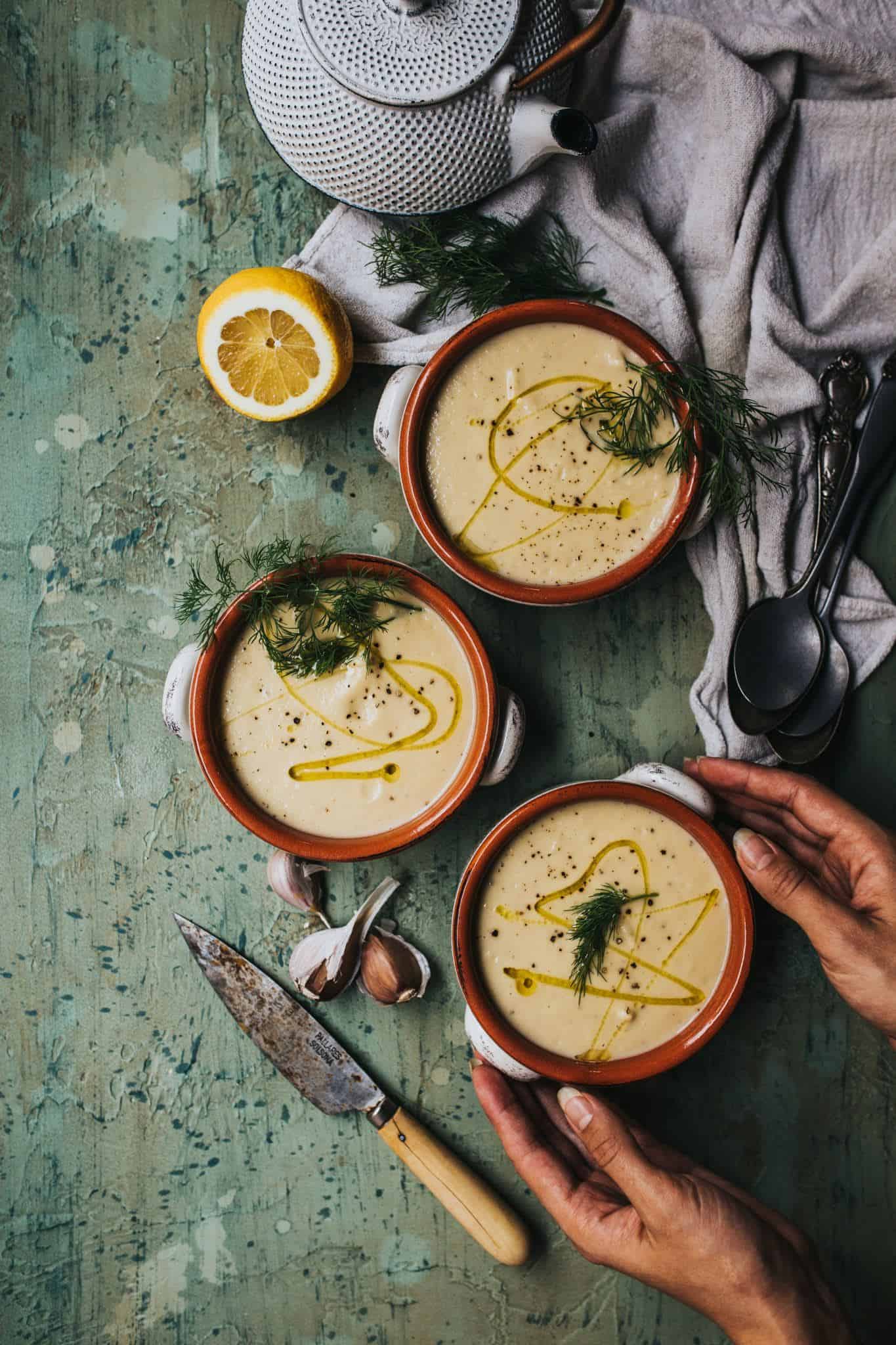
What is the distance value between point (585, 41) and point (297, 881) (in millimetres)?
1214

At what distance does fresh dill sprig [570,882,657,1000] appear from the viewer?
4.39 feet

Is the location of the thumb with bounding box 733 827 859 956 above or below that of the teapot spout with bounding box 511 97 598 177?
below

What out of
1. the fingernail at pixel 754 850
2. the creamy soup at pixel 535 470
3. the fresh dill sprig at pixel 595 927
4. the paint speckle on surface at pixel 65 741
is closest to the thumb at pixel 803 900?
the fingernail at pixel 754 850

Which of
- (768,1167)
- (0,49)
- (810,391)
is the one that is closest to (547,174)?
(810,391)

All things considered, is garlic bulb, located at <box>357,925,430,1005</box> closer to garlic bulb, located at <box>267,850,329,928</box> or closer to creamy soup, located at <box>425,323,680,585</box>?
garlic bulb, located at <box>267,850,329,928</box>

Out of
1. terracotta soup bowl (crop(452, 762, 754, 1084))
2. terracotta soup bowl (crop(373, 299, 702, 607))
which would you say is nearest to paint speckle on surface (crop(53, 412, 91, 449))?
terracotta soup bowl (crop(373, 299, 702, 607))

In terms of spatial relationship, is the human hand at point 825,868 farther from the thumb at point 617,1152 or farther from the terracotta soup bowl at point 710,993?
the thumb at point 617,1152

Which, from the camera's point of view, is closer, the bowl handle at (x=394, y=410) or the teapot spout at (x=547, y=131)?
the teapot spout at (x=547, y=131)

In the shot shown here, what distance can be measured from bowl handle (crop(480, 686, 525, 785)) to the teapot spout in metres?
0.74

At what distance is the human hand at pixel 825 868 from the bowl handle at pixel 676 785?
0.06 metres

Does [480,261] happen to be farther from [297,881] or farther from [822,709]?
[297,881]

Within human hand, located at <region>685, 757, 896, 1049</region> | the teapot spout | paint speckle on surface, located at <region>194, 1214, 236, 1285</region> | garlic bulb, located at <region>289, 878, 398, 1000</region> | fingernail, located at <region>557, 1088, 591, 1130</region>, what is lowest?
paint speckle on surface, located at <region>194, 1214, 236, 1285</region>

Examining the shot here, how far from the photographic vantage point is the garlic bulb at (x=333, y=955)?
1.48m

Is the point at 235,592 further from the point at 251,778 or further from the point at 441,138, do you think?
the point at 441,138
